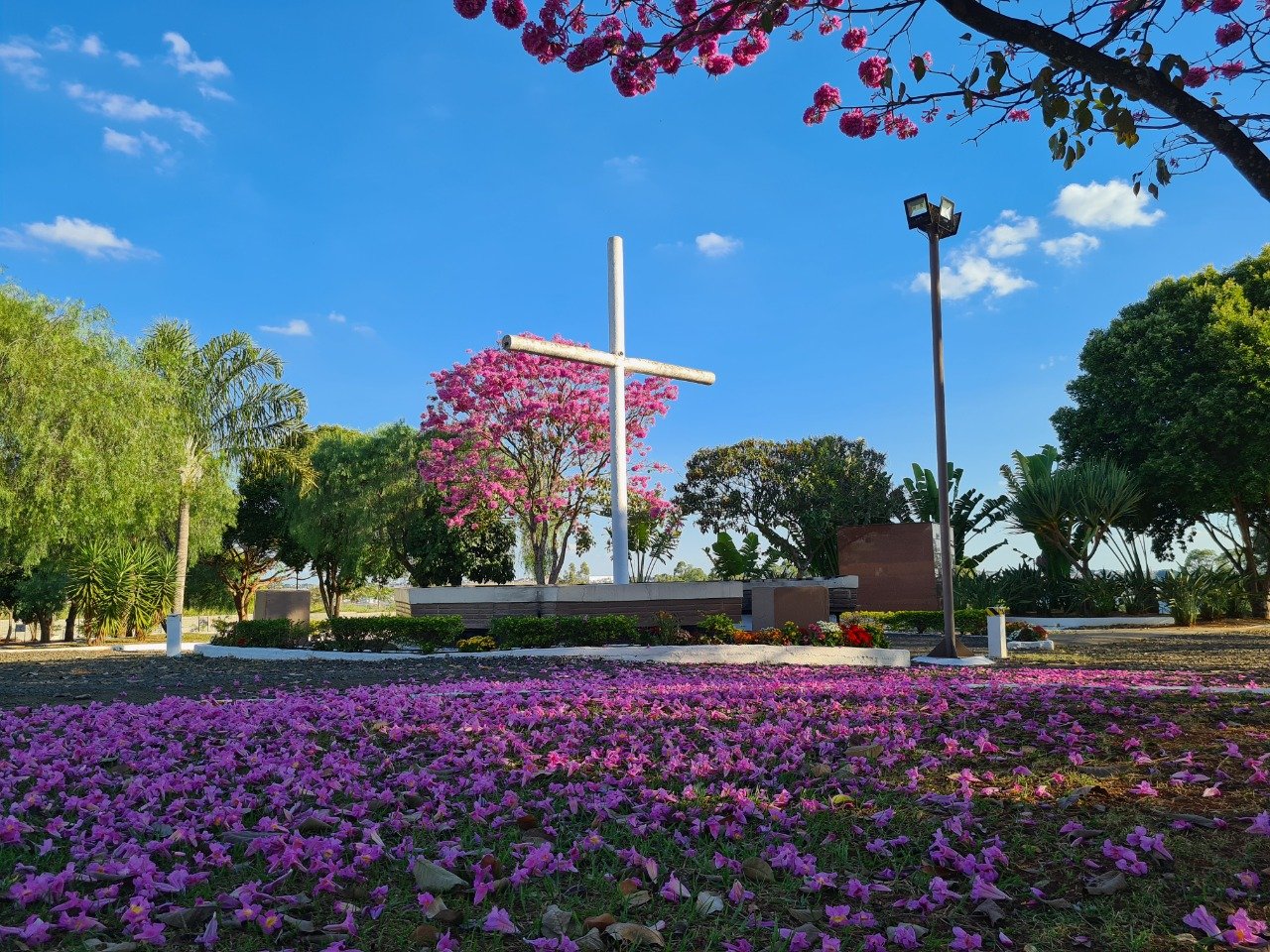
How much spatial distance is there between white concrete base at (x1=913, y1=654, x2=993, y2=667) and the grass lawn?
19.4 feet

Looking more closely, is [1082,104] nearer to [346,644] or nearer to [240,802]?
[240,802]

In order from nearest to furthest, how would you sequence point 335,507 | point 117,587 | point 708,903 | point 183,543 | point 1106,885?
1. point 708,903
2. point 1106,885
3. point 117,587
4. point 183,543
5. point 335,507

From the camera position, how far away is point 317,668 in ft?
39.4

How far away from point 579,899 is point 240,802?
1995 mm

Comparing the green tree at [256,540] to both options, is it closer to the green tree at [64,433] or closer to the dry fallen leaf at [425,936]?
the green tree at [64,433]

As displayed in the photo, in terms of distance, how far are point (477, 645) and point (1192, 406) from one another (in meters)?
21.1

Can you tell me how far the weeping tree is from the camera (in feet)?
78.5

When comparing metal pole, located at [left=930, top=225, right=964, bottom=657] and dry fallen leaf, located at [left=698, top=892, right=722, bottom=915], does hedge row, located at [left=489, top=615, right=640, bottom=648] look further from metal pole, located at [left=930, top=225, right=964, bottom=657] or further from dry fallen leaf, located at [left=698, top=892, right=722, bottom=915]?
dry fallen leaf, located at [left=698, top=892, right=722, bottom=915]

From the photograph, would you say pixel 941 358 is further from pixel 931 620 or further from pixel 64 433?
pixel 64 433

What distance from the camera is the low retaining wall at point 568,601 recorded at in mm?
15531

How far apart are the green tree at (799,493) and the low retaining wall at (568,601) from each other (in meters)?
15.3

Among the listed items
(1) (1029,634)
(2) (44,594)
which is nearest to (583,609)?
(1) (1029,634)

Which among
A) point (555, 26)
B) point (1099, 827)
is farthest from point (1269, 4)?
point (1099, 827)

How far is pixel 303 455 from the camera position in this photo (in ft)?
94.1
